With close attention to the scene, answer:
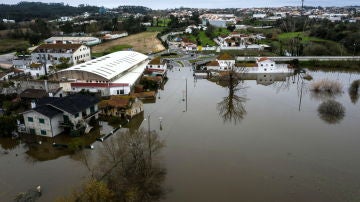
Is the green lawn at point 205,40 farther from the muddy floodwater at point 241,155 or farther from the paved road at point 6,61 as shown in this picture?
the muddy floodwater at point 241,155

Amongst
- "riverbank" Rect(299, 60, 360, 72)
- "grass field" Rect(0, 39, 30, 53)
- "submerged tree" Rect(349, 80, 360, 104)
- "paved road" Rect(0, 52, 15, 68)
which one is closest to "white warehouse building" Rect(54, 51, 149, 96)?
"paved road" Rect(0, 52, 15, 68)

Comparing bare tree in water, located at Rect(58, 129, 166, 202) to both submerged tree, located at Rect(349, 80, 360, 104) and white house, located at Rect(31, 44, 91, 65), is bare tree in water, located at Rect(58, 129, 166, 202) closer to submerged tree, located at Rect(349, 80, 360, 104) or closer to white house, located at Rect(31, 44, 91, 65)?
submerged tree, located at Rect(349, 80, 360, 104)

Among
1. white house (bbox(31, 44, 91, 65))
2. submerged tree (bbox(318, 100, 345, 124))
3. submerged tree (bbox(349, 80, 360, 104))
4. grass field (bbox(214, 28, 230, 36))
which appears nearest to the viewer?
submerged tree (bbox(318, 100, 345, 124))

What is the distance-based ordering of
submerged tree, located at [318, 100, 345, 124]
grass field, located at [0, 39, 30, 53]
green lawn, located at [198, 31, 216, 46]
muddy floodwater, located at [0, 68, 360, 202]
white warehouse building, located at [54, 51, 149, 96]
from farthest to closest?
green lawn, located at [198, 31, 216, 46] → grass field, located at [0, 39, 30, 53] → white warehouse building, located at [54, 51, 149, 96] → submerged tree, located at [318, 100, 345, 124] → muddy floodwater, located at [0, 68, 360, 202]

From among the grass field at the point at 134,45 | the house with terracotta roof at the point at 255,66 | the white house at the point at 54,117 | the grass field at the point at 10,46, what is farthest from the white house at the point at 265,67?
the grass field at the point at 10,46

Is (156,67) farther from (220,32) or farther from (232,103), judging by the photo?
(220,32)

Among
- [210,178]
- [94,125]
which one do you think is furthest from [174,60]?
[210,178]
